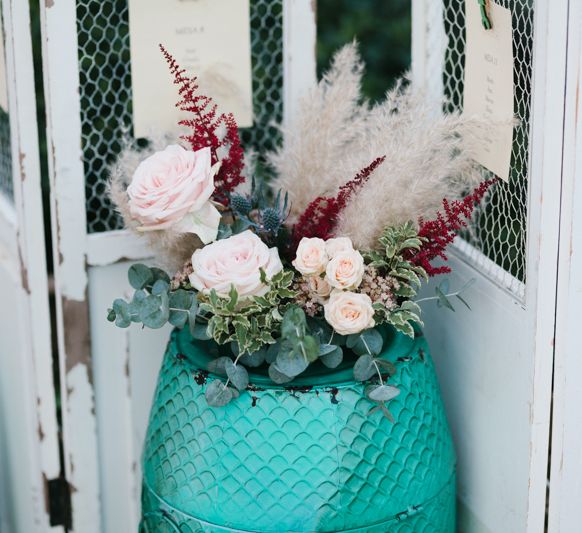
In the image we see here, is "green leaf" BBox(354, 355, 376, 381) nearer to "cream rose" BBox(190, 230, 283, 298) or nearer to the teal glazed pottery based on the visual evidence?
the teal glazed pottery

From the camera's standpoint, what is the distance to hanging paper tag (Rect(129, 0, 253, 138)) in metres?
1.51

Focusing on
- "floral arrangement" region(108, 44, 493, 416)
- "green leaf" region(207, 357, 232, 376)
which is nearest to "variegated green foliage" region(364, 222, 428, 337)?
"floral arrangement" region(108, 44, 493, 416)

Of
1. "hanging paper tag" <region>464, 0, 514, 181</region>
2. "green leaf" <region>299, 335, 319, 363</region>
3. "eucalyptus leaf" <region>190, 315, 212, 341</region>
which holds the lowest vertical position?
"eucalyptus leaf" <region>190, 315, 212, 341</region>

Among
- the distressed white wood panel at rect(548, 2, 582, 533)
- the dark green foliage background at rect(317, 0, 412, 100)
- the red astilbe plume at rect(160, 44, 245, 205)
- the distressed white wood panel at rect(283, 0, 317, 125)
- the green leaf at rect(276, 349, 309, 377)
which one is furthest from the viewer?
the dark green foliage background at rect(317, 0, 412, 100)

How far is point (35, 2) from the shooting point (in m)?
2.23

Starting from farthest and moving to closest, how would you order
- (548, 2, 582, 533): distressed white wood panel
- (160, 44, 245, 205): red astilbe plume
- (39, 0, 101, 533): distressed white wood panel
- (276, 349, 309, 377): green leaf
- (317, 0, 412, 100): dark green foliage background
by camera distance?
(317, 0, 412, 100): dark green foliage background → (39, 0, 101, 533): distressed white wood panel → (160, 44, 245, 205): red astilbe plume → (276, 349, 309, 377): green leaf → (548, 2, 582, 533): distressed white wood panel

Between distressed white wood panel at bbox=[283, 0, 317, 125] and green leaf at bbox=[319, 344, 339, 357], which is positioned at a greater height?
distressed white wood panel at bbox=[283, 0, 317, 125]

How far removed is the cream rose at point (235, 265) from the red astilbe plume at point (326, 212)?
0.37 ft

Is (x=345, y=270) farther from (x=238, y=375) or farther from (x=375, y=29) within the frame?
(x=375, y=29)

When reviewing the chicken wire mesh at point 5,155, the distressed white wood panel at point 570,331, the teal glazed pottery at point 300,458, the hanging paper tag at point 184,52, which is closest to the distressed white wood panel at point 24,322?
the chicken wire mesh at point 5,155

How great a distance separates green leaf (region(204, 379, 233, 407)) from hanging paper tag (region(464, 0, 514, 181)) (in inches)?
19.1

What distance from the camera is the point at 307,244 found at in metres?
→ 1.24

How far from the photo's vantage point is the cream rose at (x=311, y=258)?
4.03ft

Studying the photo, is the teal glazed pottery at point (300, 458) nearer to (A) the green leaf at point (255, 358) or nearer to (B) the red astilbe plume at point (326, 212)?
(A) the green leaf at point (255, 358)
